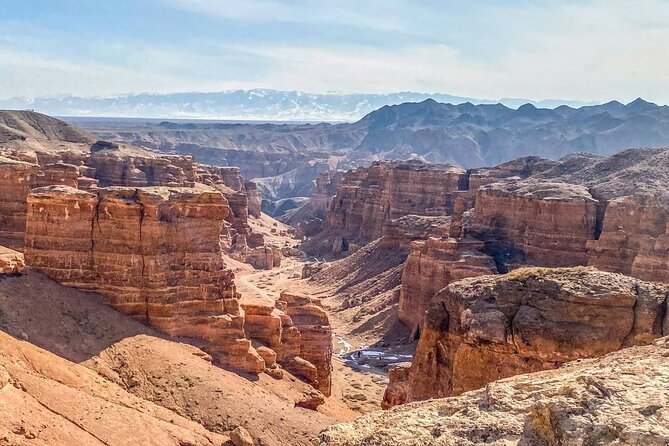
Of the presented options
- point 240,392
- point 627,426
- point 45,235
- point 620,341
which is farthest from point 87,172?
point 627,426

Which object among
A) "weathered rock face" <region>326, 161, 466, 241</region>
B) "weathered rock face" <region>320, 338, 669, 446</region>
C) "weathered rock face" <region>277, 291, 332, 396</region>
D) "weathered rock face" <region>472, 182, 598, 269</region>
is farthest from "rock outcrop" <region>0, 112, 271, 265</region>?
"weathered rock face" <region>472, 182, 598, 269</region>

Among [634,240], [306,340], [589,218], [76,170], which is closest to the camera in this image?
[306,340]

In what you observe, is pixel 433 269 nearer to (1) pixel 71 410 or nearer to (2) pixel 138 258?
(2) pixel 138 258

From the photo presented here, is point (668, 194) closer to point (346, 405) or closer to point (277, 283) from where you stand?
point (346, 405)

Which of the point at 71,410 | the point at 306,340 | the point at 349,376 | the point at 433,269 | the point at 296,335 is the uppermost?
the point at 71,410

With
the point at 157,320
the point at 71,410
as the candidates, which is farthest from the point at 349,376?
the point at 71,410
